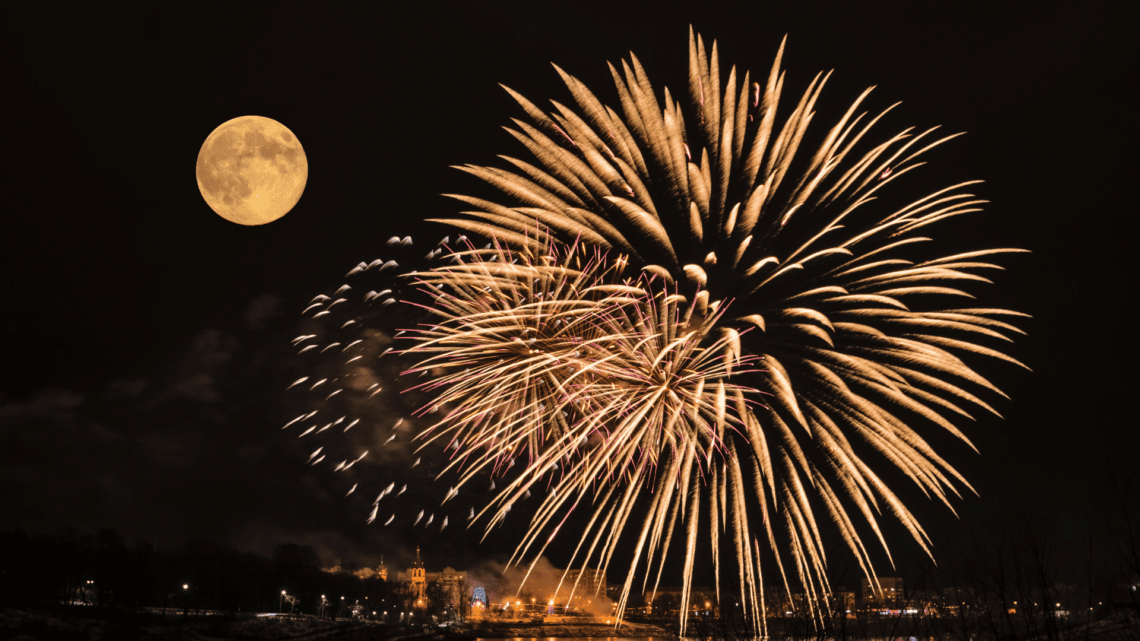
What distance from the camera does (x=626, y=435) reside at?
1614 centimetres

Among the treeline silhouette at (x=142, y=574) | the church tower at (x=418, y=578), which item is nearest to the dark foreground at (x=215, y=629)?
the treeline silhouette at (x=142, y=574)

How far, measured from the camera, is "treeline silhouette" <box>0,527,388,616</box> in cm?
Answer: 5934

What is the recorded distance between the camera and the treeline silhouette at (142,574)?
5934cm

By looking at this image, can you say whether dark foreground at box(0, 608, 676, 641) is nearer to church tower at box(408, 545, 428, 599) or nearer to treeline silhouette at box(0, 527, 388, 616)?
treeline silhouette at box(0, 527, 388, 616)

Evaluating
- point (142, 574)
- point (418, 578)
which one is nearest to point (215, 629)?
point (142, 574)

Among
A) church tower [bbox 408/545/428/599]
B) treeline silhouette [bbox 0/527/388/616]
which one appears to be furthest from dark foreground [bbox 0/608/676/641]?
church tower [bbox 408/545/428/599]

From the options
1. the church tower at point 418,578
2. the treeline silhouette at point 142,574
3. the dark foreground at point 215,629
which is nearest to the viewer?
the dark foreground at point 215,629

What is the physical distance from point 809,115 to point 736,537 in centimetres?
1166

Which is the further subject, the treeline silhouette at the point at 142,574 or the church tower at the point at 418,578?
the church tower at the point at 418,578

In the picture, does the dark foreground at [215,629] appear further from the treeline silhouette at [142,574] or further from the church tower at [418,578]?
the church tower at [418,578]

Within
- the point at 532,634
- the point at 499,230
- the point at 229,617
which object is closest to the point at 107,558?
the point at 229,617

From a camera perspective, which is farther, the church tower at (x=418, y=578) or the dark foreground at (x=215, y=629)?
the church tower at (x=418, y=578)

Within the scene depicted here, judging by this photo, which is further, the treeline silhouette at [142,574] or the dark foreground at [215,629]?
the treeline silhouette at [142,574]

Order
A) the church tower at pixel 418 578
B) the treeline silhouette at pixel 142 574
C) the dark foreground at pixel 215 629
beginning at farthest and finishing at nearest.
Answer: the church tower at pixel 418 578, the treeline silhouette at pixel 142 574, the dark foreground at pixel 215 629
